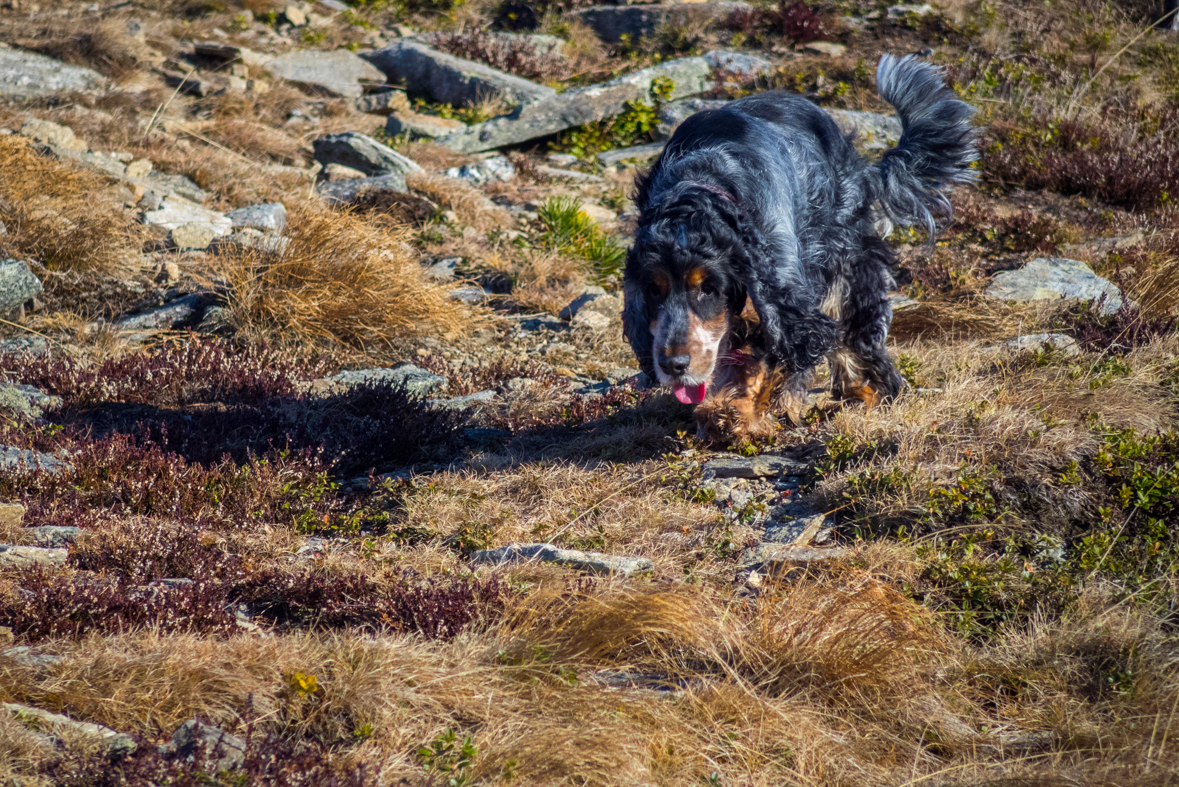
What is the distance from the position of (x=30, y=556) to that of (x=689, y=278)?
281cm

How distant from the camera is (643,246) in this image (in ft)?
12.9

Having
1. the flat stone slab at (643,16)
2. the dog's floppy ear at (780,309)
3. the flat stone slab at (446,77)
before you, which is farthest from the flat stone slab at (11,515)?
the flat stone slab at (643,16)

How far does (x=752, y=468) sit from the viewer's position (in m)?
4.42

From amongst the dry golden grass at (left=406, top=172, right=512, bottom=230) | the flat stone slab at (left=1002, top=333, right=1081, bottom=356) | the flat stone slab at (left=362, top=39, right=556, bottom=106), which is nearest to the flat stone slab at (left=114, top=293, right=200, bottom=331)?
the dry golden grass at (left=406, top=172, right=512, bottom=230)

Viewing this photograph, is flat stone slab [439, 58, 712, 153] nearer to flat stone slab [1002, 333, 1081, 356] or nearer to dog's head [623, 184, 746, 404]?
flat stone slab [1002, 333, 1081, 356]

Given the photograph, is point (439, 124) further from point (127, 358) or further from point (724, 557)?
point (724, 557)

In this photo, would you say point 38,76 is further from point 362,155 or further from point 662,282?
point 662,282

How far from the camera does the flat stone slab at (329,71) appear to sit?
43.6 ft

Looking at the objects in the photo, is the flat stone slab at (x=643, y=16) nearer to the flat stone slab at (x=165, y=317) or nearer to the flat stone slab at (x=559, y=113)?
the flat stone slab at (x=559, y=113)

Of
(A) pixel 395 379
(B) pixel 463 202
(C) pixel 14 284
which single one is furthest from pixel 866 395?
(C) pixel 14 284

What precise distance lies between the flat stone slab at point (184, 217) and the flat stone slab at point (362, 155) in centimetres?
219

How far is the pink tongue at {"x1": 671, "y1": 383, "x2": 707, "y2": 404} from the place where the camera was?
400 cm

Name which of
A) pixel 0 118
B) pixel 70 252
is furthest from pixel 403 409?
pixel 0 118

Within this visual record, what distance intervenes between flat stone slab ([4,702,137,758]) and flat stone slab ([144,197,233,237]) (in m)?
6.01
